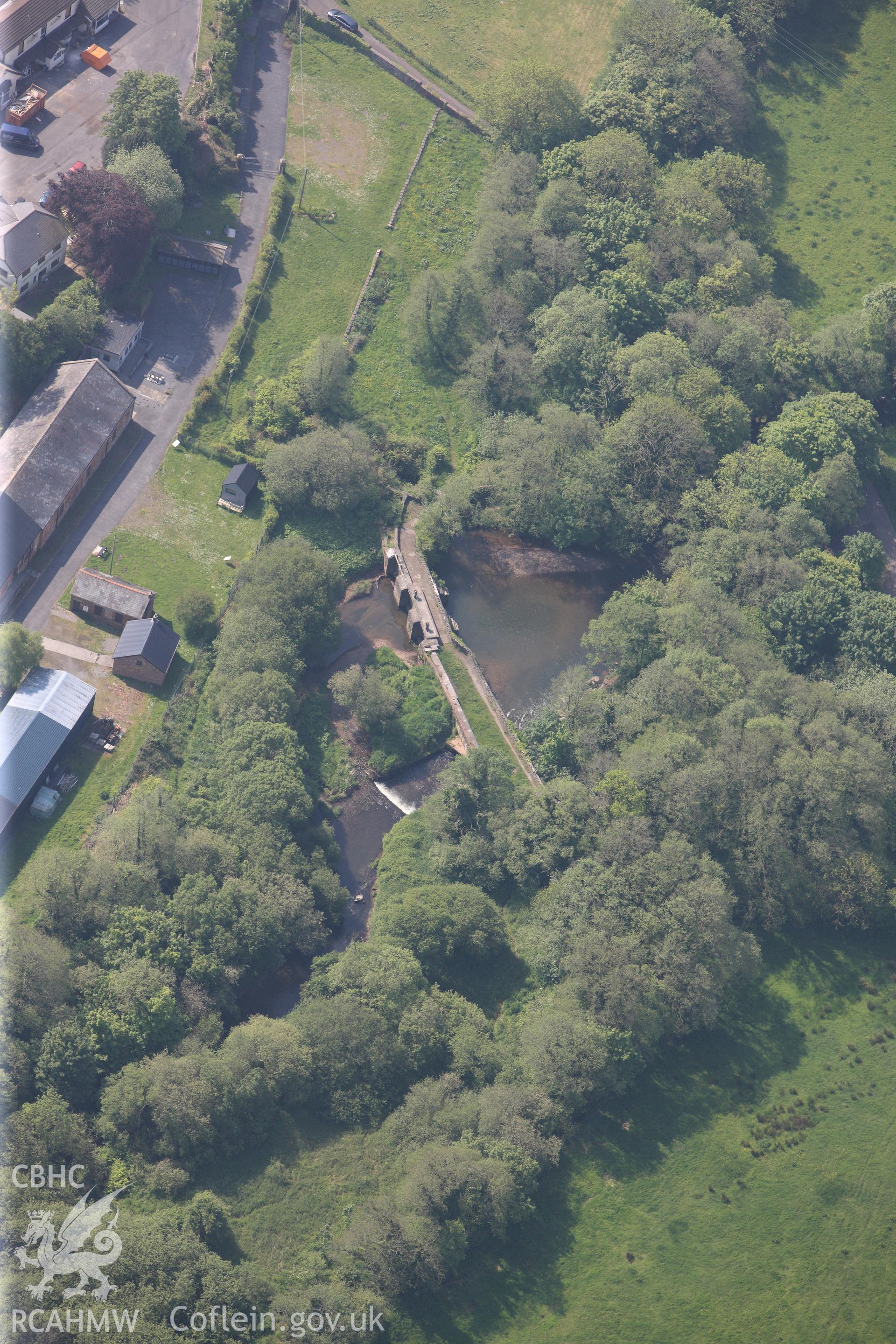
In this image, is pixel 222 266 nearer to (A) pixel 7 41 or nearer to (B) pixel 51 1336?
(A) pixel 7 41

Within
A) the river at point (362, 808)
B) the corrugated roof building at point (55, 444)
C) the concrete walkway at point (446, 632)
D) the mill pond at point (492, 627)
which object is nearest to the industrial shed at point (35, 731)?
the corrugated roof building at point (55, 444)

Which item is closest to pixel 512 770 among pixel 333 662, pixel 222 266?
pixel 333 662

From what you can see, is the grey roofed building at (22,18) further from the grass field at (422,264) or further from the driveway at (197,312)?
the grass field at (422,264)

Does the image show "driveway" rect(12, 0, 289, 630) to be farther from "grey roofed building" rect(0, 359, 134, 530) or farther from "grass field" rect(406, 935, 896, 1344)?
"grass field" rect(406, 935, 896, 1344)

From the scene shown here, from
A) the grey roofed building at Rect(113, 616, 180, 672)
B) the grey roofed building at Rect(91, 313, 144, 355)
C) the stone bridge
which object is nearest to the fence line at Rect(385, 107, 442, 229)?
the grey roofed building at Rect(91, 313, 144, 355)

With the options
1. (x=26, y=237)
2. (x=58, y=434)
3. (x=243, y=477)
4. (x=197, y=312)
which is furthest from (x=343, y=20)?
(x=58, y=434)

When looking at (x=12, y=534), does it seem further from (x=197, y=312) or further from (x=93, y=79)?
(x=93, y=79)
